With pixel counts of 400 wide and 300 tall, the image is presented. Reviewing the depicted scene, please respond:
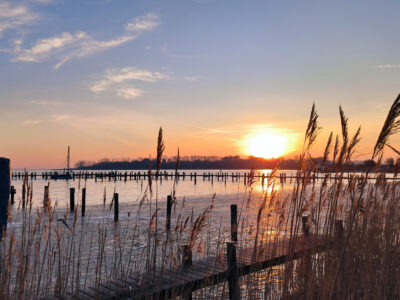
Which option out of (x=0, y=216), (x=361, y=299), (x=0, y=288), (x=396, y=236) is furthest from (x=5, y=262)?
(x=396, y=236)

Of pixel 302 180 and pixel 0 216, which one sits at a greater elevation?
pixel 302 180

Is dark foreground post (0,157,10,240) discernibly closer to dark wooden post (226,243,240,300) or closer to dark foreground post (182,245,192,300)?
dark foreground post (182,245,192,300)

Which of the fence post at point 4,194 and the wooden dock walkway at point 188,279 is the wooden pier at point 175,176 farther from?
the wooden dock walkway at point 188,279

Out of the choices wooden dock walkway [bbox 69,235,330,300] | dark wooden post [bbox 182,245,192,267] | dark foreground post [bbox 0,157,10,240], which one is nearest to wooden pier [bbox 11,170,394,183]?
dark foreground post [bbox 0,157,10,240]

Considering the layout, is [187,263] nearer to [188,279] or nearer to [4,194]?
[188,279]

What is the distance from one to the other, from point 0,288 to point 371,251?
14.8 ft

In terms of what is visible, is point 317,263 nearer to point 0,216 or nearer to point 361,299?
point 361,299

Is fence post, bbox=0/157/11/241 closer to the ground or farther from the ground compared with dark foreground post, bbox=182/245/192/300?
farther from the ground

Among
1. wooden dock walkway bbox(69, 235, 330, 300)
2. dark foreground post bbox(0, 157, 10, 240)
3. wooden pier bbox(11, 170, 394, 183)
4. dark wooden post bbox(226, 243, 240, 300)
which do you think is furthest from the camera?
dark wooden post bbox(226, 243, 240, 300)

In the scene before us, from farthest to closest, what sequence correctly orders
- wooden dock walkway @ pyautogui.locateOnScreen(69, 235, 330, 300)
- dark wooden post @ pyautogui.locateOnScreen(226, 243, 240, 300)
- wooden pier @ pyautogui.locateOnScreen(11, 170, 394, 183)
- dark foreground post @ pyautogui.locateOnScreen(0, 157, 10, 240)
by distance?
dark wooden post @ pyautogui.locateOnScreen(226, 243, 240, 300), dark foreground post @ pyautogui.locateOnScreen(0, 157, 10, 240), wooden dock walkway @ pyautogui.locateOnScreen(69, 235, 330, 300), wooden pier @ pyautogui.locateOnScreen(11, 170, 394, 183)

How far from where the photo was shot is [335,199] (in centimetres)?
355

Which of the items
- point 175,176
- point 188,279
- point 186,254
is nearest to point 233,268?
point 188,279

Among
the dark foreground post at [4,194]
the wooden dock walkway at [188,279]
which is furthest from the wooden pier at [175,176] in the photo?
the wooden dock walkway at [188,279]

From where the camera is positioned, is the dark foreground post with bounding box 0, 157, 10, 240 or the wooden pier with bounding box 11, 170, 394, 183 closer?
the wooden pier with bounding box 11, 170, 394, 183
